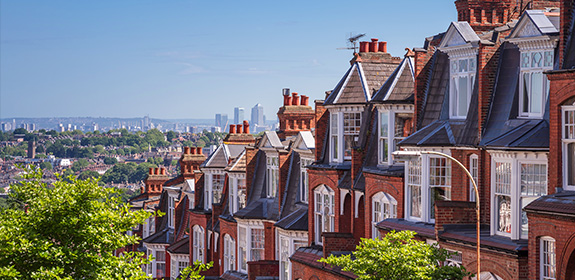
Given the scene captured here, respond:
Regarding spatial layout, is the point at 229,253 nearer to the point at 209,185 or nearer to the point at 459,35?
the point at 209,185

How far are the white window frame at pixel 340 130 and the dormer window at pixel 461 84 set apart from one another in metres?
7.22

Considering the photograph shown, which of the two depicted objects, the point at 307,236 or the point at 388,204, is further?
the point at 307,236

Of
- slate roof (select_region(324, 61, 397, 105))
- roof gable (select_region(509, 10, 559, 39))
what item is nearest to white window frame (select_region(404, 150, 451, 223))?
roof gable (select_region(509, 10, 559, 39))

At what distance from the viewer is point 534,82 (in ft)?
93.1

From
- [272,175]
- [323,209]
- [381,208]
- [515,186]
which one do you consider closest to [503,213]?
[515,186]

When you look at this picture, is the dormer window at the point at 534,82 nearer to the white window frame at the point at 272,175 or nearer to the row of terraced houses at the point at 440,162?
the row of terraced houses at the point at 440,162

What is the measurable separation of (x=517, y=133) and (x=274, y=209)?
20.7m

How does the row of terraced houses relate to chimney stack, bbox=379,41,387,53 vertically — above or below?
below

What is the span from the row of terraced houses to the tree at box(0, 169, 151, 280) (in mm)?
9077

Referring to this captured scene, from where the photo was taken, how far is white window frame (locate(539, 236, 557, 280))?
2445 centimetres

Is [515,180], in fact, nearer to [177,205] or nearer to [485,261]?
[485,261]

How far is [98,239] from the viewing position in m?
29.0

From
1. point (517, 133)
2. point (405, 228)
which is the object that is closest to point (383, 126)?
point (405, 228)

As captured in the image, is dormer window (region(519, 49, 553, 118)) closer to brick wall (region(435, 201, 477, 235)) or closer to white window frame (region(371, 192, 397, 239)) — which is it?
brick wall (region(435, 201, 477, 235))
